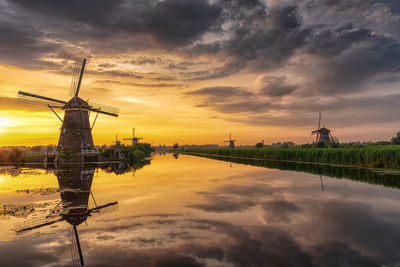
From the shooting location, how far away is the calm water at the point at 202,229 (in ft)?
23.9

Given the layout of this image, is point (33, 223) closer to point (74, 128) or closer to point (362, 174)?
point (362, 174)

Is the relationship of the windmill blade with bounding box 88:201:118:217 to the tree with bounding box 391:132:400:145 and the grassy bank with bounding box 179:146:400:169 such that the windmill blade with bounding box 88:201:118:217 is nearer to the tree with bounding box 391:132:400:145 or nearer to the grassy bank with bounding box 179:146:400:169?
the grassy bank with bounding box 179:146:400:169

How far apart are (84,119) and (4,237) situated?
140ft

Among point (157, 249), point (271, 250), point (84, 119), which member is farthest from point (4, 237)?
point (84, 119)

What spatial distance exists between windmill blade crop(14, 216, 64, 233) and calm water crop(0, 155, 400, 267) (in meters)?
0.04

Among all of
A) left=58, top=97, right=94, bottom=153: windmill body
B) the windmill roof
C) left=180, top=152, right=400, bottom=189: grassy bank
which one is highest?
the windmill roof

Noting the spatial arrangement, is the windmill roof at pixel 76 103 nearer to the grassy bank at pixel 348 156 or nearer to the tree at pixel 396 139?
the grassy bank at pixel 348 156

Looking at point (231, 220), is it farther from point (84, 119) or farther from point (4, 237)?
point (84, 119)

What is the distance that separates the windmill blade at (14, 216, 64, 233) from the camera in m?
10.0

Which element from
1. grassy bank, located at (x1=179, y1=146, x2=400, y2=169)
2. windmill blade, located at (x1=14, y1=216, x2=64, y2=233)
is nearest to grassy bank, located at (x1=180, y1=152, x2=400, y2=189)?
grassy bank, located at (x1=179, y1=146, x2=400, y2=169)

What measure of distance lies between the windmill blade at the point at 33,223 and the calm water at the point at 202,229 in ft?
0.14

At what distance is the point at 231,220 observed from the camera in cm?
1095

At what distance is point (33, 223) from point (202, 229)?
23.5 feet

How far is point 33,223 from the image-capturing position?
34.6 ft
